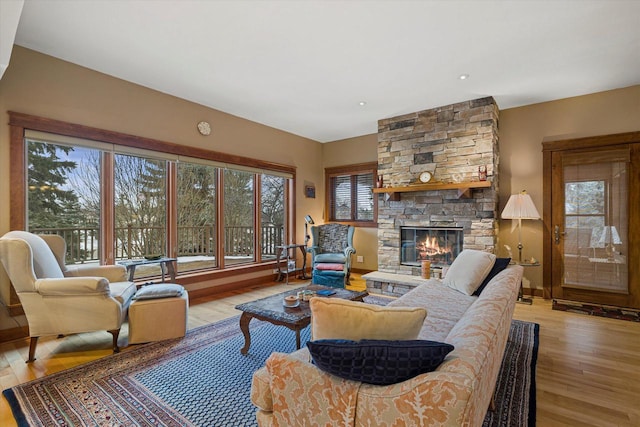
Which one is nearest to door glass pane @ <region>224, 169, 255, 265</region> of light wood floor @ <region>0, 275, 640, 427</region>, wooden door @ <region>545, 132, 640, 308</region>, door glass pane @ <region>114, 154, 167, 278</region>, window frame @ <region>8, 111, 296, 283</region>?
window frame @ <region>8, 111, 296, 283</region>

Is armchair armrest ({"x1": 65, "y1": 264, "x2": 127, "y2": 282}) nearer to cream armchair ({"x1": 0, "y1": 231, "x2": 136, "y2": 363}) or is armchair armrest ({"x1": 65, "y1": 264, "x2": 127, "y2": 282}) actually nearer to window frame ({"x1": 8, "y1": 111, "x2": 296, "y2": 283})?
cream armchair ({"x1": 0, "y1": 231, "x2": 136, "y2": 363})

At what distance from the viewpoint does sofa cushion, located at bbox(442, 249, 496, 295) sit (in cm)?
278

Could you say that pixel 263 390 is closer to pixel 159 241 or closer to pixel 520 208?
pixel 159 241

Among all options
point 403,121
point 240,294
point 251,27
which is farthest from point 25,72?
point 403,121

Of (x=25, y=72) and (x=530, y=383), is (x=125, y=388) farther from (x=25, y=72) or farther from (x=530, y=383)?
(x=25, y=72)

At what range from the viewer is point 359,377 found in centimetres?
109

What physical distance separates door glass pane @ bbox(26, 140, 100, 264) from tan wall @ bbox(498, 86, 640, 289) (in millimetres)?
5460

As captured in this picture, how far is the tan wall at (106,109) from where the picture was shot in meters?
2.90

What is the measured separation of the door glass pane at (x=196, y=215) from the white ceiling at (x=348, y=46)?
1.17 meters

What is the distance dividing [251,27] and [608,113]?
4467 mm

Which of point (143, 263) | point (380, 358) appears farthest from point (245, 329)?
point (380, 358)

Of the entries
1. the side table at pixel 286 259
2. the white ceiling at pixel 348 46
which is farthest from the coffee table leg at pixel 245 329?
the side table at pixel 286 259

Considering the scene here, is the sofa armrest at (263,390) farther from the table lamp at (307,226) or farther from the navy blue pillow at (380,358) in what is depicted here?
the table lamp at (307,226)

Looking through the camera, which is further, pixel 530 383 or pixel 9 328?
pixel 9 328
